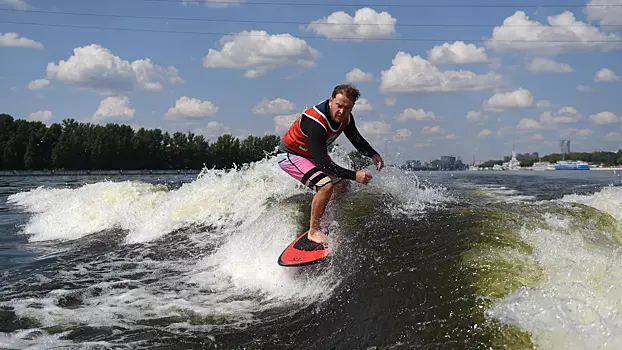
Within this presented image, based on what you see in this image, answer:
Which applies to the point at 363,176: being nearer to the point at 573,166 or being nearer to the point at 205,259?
the point at 205,259

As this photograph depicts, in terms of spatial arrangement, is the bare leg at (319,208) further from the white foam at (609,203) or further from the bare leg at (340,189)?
the white foam at (609,203)

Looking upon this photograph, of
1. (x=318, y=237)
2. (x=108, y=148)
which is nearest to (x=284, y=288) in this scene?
(x=318, y=237)

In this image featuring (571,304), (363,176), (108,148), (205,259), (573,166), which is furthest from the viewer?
(108,148)

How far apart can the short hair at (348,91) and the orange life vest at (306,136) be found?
25 cm

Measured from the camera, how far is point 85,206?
47.4ft

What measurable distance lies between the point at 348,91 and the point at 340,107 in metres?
0.21

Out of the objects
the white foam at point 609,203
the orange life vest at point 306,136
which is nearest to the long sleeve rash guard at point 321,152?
the orange life vest at point 306,136

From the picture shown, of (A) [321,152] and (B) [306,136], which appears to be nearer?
(A) [321,152]

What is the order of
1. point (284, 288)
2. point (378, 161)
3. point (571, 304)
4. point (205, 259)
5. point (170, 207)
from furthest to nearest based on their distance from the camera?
point (170, 207)
point (205, 259)
point (378, 161)
point (284, 288)
point (571, 304)

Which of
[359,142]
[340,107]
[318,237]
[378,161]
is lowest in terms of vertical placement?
[318,237]

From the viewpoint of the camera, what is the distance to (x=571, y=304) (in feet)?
12.8

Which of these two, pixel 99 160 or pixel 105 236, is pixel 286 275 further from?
pixel 99 160

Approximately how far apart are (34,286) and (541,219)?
6.99 metres

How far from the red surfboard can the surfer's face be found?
1.56 m
